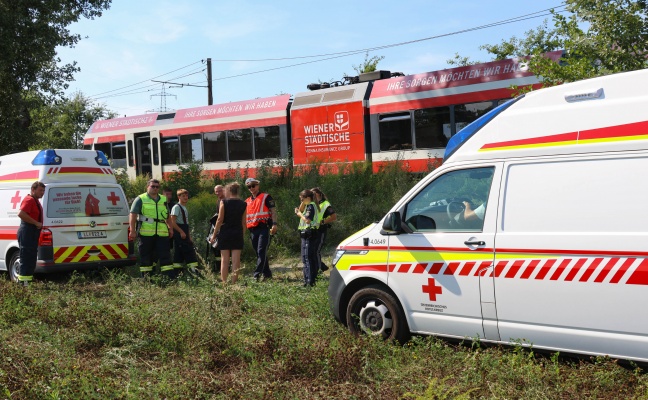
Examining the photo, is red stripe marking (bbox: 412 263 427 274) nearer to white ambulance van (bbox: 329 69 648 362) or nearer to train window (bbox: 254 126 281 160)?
white ambulance van (bbox: 329 69 648 362)

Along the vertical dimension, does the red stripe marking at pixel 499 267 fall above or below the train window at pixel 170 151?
below

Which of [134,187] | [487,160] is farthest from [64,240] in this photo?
[134,187]

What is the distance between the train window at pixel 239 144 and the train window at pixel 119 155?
636 centimetres

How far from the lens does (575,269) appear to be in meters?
5.20

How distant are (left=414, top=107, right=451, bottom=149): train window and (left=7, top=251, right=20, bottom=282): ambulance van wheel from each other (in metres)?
9.87

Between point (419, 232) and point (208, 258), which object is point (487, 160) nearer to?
point (419, 232)

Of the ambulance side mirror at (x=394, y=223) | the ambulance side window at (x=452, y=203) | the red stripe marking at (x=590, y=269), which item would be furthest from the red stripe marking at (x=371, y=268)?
the red stripe marking at (x=590, y=269)

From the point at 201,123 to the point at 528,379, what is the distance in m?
19.4

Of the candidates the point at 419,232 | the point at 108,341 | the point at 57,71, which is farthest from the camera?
the point at 57,71

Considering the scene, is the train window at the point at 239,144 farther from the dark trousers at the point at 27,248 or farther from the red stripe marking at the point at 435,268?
A: the red stripe marking at the point at 435,268

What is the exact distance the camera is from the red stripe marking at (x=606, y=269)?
5.01 m

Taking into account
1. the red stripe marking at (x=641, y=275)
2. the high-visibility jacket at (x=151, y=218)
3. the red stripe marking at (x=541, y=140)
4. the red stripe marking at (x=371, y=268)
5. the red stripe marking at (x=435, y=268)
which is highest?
the red stripe marking at (x=541, y=140)

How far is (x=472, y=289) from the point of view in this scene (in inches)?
229

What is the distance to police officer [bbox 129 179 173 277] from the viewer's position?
1121cm
